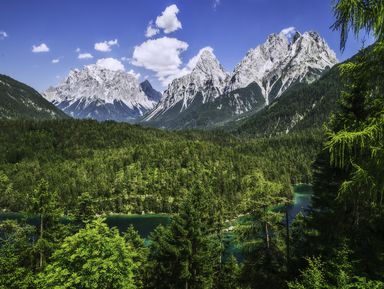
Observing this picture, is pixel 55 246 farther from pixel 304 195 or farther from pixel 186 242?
pixel 304 195

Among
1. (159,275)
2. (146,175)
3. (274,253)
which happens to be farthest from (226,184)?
(274,253)

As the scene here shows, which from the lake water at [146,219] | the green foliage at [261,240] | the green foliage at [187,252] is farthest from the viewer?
the lake water at [146,219]

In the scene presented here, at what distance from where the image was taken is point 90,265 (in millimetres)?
17781

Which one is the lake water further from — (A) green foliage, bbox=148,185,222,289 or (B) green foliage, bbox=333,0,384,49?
(B) green foliage, bbox=333,0,384,49

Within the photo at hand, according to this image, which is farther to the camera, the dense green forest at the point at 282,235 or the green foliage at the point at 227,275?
the green foliage at the point at 227,275

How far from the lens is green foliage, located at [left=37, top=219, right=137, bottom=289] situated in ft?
57.5

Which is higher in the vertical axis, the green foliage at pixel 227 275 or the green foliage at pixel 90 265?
the green foliage at pixel 90 265

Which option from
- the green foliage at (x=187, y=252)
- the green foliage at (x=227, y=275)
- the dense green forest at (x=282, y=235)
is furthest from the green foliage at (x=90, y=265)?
the green foliage at (x=227, y=275)

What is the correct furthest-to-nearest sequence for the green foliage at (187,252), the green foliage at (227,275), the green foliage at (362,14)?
the green foliage at (227,275)
the green foliage at (187,252)
the green foliage at (362,14)

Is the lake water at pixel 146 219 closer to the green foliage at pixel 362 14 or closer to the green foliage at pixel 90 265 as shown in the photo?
the green foliage at pixel 90 265

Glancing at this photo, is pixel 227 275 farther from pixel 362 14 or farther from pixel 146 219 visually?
pixel 146 219

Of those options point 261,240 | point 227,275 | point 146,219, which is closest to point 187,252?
point 227,275

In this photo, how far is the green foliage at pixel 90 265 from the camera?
1752 cm

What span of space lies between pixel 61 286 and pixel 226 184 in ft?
488
